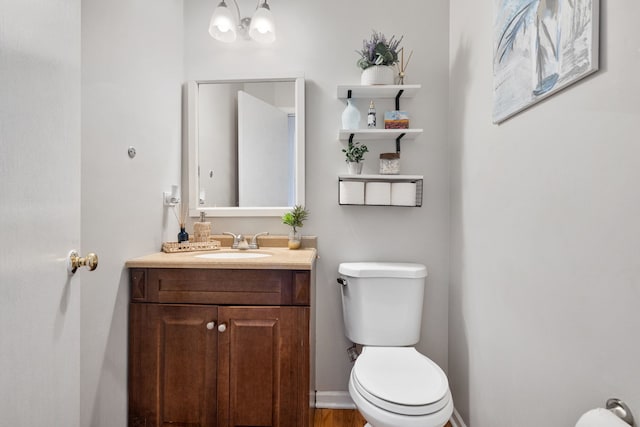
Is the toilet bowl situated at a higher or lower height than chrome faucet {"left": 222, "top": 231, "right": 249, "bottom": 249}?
lower

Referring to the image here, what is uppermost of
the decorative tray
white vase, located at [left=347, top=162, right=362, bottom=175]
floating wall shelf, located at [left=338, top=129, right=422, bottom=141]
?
floating wall shelf, located at [left=338, top=129, right=422, bottom=141]

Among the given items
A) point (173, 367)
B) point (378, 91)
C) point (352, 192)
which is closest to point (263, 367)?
point (173, 367)

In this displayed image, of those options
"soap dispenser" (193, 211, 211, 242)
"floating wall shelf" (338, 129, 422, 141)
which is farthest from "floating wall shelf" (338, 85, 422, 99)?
"soap dispenser" (193, 211, 211, 242)

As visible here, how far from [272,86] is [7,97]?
1408mm

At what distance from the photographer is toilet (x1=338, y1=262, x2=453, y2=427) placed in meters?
1.11

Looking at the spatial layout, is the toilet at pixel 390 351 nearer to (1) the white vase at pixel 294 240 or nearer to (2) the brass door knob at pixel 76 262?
(1) the white vase at pixel 294 240

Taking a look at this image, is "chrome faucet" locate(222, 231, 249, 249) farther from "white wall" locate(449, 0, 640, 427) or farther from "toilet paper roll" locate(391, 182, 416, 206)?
"white wall" locate(449, 0, 640, 427)

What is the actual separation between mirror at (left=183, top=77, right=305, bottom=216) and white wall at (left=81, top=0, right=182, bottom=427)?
0.25 meters

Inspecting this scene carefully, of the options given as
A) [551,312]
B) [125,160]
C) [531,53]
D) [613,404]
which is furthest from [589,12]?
[125,160]

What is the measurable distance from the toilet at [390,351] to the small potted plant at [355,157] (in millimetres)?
513

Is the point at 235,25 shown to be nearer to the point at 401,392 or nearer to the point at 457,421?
the point at 401,392

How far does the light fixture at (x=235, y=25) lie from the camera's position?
1798mm

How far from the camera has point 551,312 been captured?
936 mm

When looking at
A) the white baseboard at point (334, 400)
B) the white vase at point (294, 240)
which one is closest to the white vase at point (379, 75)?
the white vase at point (294, 240)
